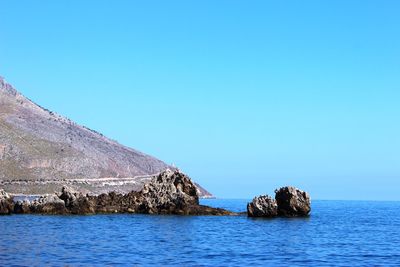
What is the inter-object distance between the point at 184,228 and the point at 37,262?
134 ft

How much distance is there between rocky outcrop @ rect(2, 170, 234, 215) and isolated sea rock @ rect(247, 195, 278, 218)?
972 centimetres

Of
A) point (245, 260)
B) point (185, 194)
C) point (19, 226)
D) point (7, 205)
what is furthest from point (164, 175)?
point (245, 260)

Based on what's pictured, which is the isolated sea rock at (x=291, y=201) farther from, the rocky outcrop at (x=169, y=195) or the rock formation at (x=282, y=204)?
the rocky outcrop at (x=169, y=195)

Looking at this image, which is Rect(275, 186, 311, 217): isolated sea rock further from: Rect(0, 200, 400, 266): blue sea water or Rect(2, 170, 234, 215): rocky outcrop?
Rect(0, 200, 400, 266): blue sea water

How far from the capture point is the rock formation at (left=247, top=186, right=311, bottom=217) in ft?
370

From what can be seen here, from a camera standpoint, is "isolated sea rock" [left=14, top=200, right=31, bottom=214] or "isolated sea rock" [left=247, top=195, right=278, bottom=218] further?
"isolated sea rock" [left=14, top=200, right=31, bottom=214]

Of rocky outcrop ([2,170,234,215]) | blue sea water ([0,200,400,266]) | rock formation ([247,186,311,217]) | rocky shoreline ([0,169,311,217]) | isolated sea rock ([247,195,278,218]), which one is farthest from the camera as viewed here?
rocky outcrop ([2,170,234,215])

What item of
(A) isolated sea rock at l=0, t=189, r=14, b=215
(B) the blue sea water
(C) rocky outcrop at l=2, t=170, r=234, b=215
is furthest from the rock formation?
(A) isolated sea rock at l=0, t=189, r=14, b=215

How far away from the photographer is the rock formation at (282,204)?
113 metres

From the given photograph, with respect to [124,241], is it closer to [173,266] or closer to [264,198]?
[173,266]

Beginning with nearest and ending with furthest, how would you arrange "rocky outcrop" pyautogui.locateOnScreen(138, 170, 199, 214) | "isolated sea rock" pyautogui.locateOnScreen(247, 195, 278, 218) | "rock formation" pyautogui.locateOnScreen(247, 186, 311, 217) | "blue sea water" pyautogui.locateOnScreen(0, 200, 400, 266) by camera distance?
1. "blue sea water" pyautogui.locateOnScreen(0, 200, 400, 266)
2. "rock formation" pyautogui.locateOnScreen(247, 186, 311, 217)
3. "isolated sea rock" pyautogui.locateOnScreen(247, 195, 278, 218)
4. "rocky outcrop" pyautogui.locateOnScreen(138, 170, 199, 214)

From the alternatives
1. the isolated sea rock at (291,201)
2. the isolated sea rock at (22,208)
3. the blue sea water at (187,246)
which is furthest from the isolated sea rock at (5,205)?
the isolated sea rock at (291,201)

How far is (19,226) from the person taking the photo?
82500mm

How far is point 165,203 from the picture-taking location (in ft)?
393
